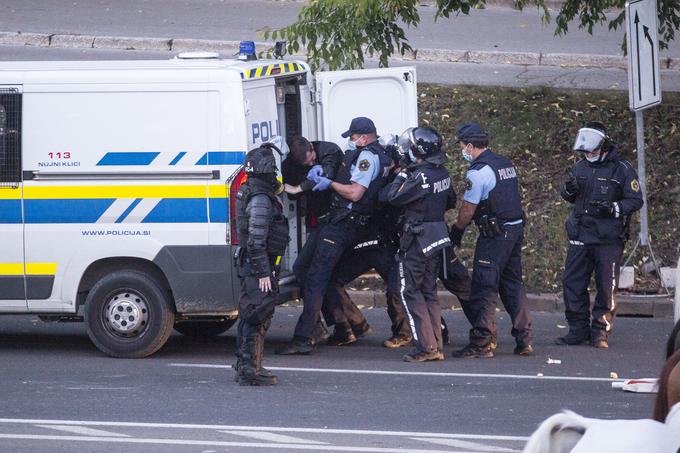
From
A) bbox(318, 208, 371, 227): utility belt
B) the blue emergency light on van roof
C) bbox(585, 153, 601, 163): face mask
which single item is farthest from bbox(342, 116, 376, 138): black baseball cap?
bbox(585, 153, 601, 163): face mask

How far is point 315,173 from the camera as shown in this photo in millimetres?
9680

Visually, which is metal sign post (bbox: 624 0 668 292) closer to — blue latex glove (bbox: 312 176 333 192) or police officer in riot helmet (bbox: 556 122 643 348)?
police officer in riot helmet (bbox: 556 122 643 348)

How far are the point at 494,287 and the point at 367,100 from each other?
1.94 m

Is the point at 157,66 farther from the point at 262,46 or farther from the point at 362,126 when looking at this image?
the point at 262,46

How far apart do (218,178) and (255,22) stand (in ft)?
36.8

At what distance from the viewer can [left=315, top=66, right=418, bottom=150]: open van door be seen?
10227 millimetres

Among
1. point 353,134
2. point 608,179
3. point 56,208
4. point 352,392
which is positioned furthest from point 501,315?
point 56,208

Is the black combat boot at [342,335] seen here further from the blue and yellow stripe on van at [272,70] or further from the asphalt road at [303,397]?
the blue and yellow stripe on van at [272,70]

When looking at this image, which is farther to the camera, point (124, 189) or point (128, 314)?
Answer: point (128, 314)

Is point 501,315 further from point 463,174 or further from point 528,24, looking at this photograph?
point 528,24

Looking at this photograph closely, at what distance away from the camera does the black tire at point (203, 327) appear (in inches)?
415

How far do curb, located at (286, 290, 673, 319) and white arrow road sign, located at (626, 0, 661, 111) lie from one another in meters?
1.87

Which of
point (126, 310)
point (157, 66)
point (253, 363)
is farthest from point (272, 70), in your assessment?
point (253, 363)

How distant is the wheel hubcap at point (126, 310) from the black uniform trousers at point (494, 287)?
2574 mm
